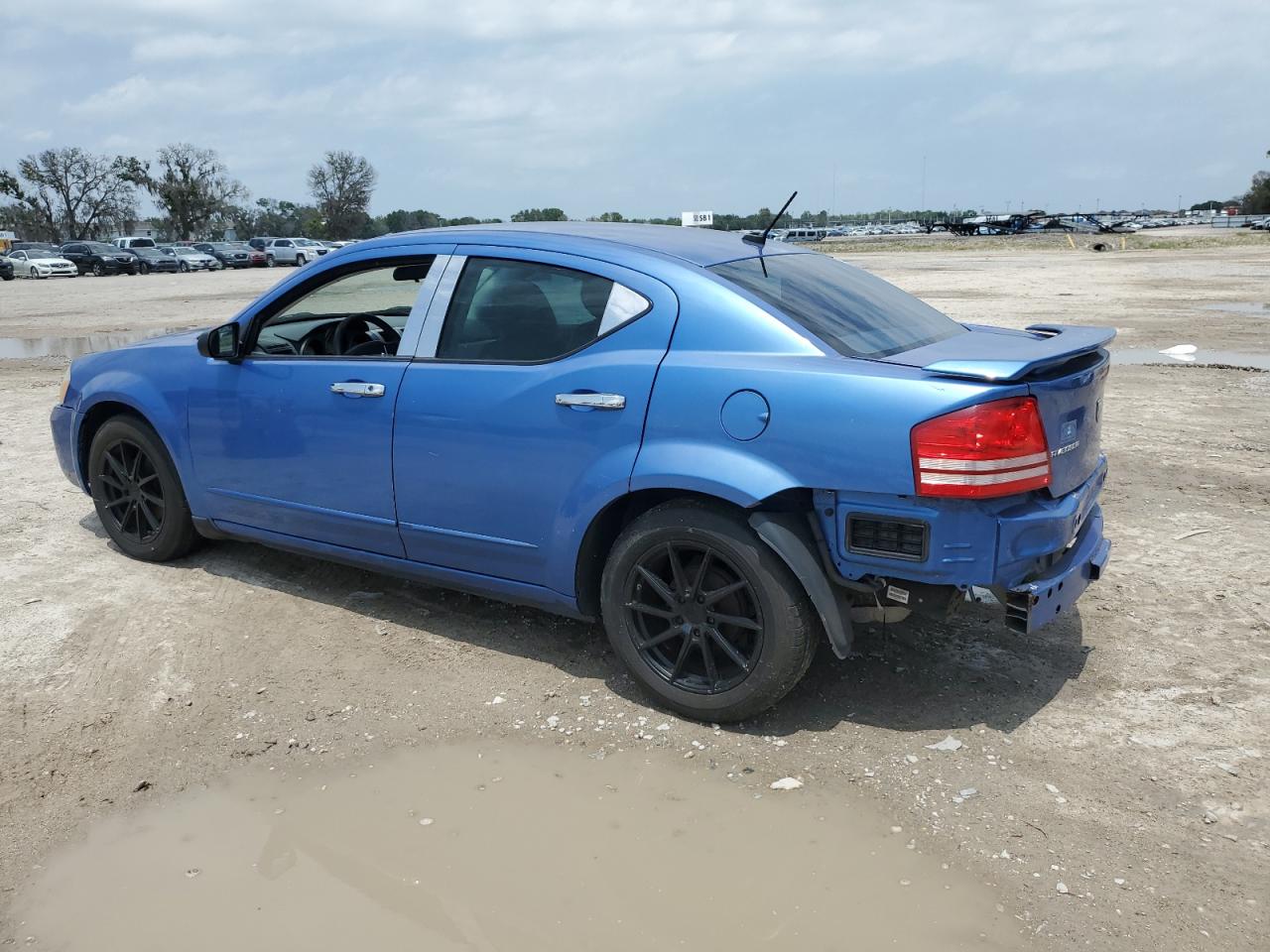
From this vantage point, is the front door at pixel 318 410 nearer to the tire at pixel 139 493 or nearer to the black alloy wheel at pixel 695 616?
the tire at pixel 139 493

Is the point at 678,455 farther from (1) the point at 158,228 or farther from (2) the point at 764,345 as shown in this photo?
(1) the point at 158,228

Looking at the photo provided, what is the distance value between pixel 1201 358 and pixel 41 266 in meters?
45.0

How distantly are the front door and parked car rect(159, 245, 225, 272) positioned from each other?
172 feet

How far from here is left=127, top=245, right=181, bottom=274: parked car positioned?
5000 cm

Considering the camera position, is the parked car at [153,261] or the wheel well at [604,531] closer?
the wheel well at [604,531]

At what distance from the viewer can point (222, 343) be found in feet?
16.0

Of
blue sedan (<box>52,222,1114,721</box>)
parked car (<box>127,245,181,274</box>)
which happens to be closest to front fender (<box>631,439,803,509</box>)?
blue sedan (<box>52,222,1114,721</box>)

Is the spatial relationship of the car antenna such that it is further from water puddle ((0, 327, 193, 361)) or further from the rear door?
water puddle ((0, 327, 193, 361))

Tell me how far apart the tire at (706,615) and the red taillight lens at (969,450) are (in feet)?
1.97

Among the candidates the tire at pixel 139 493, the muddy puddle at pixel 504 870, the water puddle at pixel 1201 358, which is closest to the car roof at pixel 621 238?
the tire at pixel 139 493

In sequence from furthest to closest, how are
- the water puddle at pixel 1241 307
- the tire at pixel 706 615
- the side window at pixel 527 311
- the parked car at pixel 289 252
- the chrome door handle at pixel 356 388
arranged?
the parked car at pixel 289 252 → the water puddle at pixel 1241 307 → the chrome door handle at pixel 356 388 → the side window at pixel 527 311 → the tire at pixel 706 615

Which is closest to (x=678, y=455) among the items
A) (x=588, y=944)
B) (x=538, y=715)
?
(x=538, y=715)

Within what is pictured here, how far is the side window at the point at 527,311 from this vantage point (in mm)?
3941

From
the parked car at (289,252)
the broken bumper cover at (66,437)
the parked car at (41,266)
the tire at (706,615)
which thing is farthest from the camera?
the parked car at (289,252)
